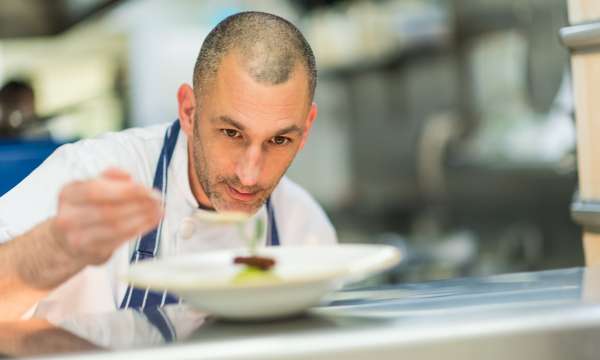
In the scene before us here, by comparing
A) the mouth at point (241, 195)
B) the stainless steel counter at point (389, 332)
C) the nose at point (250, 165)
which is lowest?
the stainless steel counter at point (389, 332)

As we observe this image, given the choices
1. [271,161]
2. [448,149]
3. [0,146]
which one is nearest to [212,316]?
[271,161]

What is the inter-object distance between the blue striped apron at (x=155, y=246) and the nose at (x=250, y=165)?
0.67ft

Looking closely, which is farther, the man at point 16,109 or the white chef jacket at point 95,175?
the man at point 16,109

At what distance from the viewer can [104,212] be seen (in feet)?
2.65

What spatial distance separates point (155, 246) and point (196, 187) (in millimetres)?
197

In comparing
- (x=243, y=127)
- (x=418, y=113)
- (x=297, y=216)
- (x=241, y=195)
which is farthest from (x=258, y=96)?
(x=418, y=113)

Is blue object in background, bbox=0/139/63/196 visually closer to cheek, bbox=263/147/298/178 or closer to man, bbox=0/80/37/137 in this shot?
cheek, bbox=263/147/298/178

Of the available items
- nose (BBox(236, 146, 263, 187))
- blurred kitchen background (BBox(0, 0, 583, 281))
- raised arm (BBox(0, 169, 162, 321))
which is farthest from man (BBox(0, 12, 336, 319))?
blurred kitchen background (BBox(0, 0, 583, 281))

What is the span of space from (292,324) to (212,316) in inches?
4.5

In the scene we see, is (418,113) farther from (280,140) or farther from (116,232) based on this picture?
(116,232)

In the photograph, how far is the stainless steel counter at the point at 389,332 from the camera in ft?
2.38

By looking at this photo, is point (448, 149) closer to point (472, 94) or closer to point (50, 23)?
point (472, 94)

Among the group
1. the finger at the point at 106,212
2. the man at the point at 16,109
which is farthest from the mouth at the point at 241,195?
the man at the point at 16,109

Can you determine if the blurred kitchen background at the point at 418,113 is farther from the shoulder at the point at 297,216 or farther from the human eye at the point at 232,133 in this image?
the human eye at the point at 232,133
